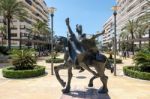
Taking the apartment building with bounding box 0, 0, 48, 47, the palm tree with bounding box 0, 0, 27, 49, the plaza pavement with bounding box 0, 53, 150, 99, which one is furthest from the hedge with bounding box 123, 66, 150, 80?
the apartment building with bounding box 0, 0, 48, 47

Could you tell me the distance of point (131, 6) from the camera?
98.2 metres

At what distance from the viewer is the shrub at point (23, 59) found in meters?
19.5

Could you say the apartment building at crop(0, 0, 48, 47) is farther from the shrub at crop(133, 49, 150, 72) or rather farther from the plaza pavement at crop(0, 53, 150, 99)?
the plaza pavement at crop(0, 53, 150, 99)

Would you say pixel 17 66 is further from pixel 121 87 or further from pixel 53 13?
pixel 121 87

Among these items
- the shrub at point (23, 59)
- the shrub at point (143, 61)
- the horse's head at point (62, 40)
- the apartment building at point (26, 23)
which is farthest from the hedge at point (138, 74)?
the apartment building at point (26, 23)

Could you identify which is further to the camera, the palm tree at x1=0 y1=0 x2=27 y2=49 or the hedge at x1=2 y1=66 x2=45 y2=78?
the palm tree at x1=0 y1=0 x2=27 y2=49

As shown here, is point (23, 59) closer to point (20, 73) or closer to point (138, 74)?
point (20, 73)

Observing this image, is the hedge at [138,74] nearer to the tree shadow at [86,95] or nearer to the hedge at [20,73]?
the tree shadow at [86,95]

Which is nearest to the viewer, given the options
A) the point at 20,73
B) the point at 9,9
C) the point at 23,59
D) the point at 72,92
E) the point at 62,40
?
the point at 72,92

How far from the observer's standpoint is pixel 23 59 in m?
19.6

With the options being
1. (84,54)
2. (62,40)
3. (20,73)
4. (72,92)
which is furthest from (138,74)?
(84,54)

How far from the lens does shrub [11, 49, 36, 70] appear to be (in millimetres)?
19516

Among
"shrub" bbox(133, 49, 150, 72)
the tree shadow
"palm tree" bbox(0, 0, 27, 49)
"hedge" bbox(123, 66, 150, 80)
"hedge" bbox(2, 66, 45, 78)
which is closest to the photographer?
the tree shadow

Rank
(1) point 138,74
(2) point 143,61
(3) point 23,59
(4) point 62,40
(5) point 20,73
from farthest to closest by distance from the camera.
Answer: (3) point 23,59 → (2) point 143,61 → (5) point 20,73 → (1) point 138,74 → (4) point 62,40
